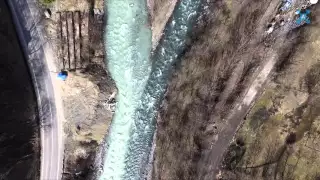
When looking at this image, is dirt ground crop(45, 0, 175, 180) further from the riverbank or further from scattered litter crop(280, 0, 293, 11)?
scattered litter crop(280, 0, 293, 11)

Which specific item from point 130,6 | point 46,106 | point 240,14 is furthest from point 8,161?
point 240,14

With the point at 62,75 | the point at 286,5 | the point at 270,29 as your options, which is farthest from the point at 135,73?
the point at 286,5

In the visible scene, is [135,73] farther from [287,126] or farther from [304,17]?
[304,17]

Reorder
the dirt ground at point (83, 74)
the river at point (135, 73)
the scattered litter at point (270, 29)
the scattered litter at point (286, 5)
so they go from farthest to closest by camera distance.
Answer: the river at point (135, 73) → the scattered litter at point (270, 29) → the scattered litter at point (286, 5) → the dirt ground at point (83, 74)

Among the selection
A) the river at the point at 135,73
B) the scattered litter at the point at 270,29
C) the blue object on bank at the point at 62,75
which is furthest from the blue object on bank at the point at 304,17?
the blue object on bank at the point at 62,75

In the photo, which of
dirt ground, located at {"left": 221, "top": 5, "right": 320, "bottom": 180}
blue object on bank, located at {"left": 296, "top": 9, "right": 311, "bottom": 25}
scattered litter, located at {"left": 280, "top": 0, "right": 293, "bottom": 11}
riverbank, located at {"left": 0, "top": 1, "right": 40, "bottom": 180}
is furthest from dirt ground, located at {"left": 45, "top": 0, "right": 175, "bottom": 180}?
dirt ground, located at {"left": 221, "top": 5, "right": 320, "bottom": 180}

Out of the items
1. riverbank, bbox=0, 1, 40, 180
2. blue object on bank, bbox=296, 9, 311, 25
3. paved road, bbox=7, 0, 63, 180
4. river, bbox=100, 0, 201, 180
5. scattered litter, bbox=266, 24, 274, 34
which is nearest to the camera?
riverbank, bbox=0, 1, 40, 180

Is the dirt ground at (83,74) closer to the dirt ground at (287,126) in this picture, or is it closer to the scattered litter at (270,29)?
the scattered litter at (270,29)
